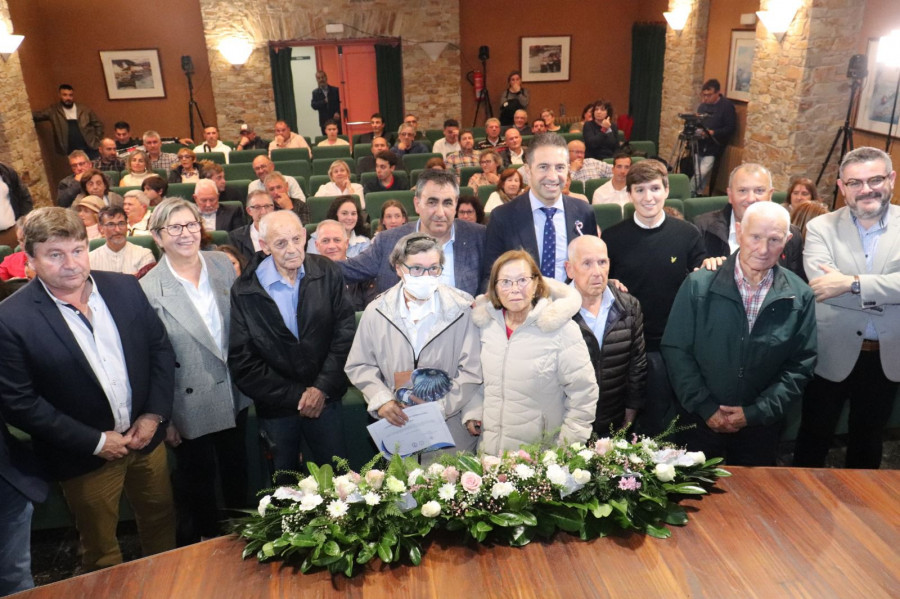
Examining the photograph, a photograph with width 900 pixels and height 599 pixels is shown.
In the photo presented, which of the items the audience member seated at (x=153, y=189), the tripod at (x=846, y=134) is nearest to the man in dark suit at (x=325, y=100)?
the audience member seated at (x=153, y=189)

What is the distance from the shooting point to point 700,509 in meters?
2.26

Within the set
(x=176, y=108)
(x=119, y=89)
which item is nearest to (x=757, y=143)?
(x=176, y=108)

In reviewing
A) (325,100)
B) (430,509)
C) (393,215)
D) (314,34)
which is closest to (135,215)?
(393,215)

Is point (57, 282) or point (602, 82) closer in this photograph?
point (57, 282)

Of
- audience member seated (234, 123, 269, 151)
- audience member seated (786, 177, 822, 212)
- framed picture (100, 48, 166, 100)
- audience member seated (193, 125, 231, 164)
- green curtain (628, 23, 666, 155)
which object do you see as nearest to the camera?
audience member seated (786, 177, 822, 212)

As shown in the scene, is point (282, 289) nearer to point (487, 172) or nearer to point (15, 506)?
point (15, 506)

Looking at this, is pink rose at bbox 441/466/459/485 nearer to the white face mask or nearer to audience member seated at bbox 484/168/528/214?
the white face mask

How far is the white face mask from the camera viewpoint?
277cm

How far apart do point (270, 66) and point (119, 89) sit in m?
2.87

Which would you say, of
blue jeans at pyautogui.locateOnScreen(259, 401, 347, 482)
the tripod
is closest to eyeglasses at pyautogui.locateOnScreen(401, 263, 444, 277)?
blue jeans at pyautogui.locateOnScreen(259, 401, 347, 482)

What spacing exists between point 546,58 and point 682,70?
3071mm

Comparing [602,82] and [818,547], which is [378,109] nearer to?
[602,82]

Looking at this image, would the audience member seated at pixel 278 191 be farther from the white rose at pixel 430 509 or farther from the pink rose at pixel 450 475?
the white rose at pixel 430 509

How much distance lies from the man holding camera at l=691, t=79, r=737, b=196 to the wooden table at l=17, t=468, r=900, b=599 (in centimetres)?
844
